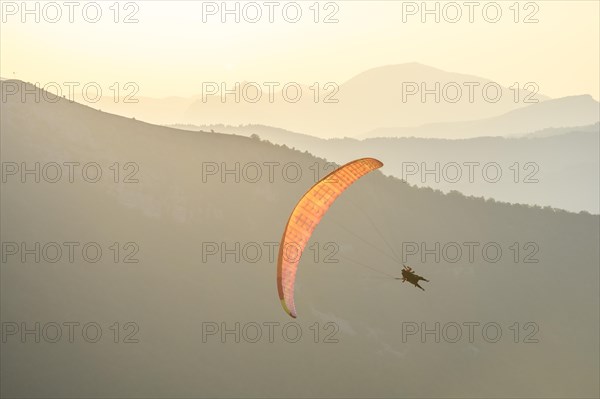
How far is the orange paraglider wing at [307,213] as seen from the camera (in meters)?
34.1

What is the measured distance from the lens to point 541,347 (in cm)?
13338

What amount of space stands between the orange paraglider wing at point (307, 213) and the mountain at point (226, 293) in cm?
5116

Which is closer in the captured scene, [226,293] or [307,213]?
[307,213]

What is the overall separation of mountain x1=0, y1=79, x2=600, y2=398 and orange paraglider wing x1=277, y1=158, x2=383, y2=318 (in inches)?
2014

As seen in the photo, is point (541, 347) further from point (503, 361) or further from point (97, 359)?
point (97, 359)

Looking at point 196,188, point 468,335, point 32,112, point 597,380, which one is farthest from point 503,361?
point 32,112

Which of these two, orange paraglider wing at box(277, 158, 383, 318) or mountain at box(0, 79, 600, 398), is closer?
orange paraglider wing at box(277, 158, 383, 318)

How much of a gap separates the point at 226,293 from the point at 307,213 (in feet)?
237

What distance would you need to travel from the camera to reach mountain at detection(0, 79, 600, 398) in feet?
287

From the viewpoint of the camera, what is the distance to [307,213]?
115 ft

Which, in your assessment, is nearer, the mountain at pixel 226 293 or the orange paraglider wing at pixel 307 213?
the orange paraglider wing at pixel 307 213

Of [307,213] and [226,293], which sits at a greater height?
[307,213]

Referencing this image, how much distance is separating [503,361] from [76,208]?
3076 inches

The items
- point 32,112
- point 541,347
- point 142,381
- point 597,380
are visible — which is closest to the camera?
point 142,381
